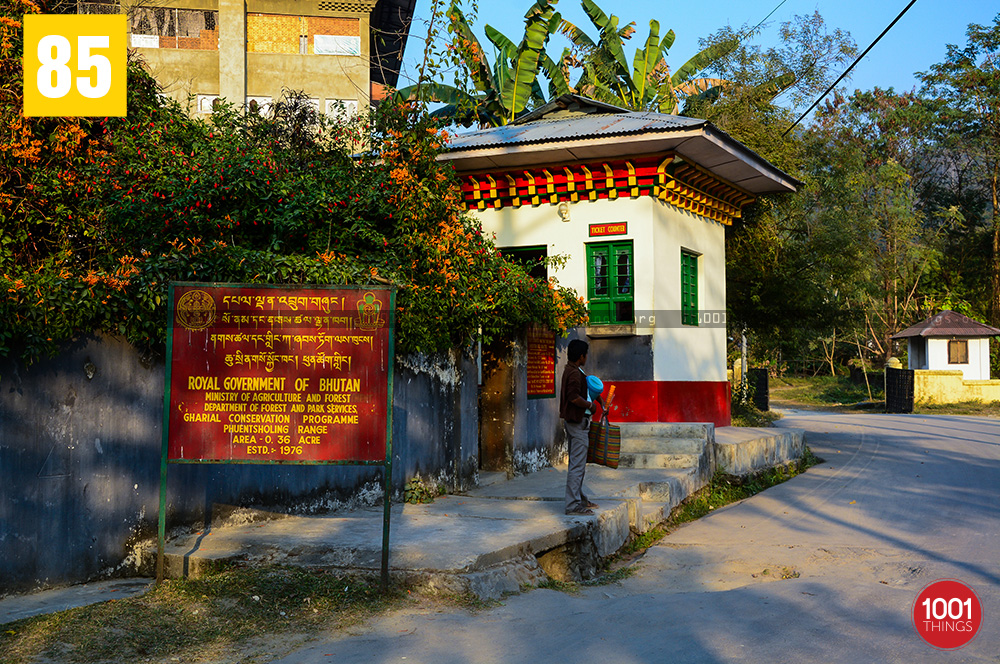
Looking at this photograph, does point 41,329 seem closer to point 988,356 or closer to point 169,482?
point 169,482

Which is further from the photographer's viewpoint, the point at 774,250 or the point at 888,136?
the point at 888,136

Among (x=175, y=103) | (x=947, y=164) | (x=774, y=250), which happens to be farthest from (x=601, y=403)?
(x=947, y=164)

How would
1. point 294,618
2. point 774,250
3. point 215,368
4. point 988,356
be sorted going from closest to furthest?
1. point 294,618
2. point 215,368
3. point 774,250
4. point 988,356

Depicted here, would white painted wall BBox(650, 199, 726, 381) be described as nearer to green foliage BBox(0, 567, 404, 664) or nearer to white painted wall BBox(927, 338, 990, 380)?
green foliage BBox(0, 567, 404, 664)

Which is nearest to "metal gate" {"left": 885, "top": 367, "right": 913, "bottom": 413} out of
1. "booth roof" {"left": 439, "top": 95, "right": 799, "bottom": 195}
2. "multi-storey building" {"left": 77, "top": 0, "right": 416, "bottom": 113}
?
"booth roof" {"left": 439, "top": 95, "right": 799, "bottom": 195}

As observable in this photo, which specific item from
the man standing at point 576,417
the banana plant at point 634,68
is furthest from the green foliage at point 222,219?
the banana plant at point 634,68

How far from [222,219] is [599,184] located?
7.55 meters

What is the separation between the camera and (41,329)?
6.20 m

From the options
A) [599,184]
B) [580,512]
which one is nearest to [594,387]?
[580,512]

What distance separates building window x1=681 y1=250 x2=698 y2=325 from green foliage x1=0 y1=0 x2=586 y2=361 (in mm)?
5075

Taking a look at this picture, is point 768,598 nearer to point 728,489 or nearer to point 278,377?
point 278,377

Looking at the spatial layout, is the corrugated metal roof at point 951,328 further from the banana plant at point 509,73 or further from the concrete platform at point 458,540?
the concrete platform at point 458,540

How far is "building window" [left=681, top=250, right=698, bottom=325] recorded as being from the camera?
15.2 m

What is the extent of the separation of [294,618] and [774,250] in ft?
56.5
